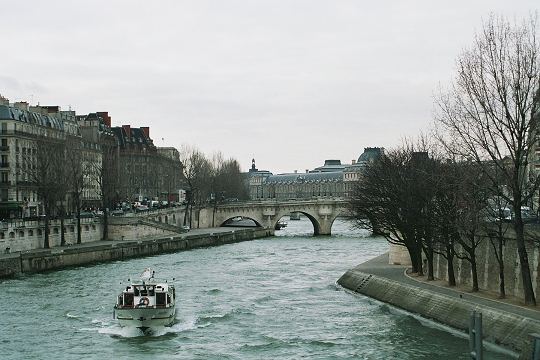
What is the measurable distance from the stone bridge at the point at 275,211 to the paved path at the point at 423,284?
1964 inches

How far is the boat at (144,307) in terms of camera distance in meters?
39.6

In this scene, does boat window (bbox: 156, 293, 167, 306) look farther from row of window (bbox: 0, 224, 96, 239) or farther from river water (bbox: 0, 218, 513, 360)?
row of window (bbox: 0, 224, 96, 239)

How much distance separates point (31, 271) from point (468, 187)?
36131 millimetres

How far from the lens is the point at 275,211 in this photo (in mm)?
121062

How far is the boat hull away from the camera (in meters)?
39.6

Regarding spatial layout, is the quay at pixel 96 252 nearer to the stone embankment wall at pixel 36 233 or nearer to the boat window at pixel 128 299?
the stone embankment wall at pixel 36 233

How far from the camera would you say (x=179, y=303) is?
157 ft

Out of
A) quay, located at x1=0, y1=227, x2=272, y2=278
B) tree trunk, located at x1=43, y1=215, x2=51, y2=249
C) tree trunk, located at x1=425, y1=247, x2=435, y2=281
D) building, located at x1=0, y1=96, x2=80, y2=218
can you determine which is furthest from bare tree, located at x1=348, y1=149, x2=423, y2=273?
building, located at x1=0, y1=96, x2=80, y2=218

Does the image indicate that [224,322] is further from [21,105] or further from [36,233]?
[21,105]

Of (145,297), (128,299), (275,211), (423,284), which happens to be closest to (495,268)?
(423,284)

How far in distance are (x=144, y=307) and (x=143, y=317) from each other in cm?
53

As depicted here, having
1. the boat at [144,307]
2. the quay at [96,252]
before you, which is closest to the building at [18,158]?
the quay at [96,252]

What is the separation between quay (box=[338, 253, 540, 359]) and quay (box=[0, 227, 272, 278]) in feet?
76.7

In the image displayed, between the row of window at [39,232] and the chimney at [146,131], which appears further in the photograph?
the chimney at [146,131]
